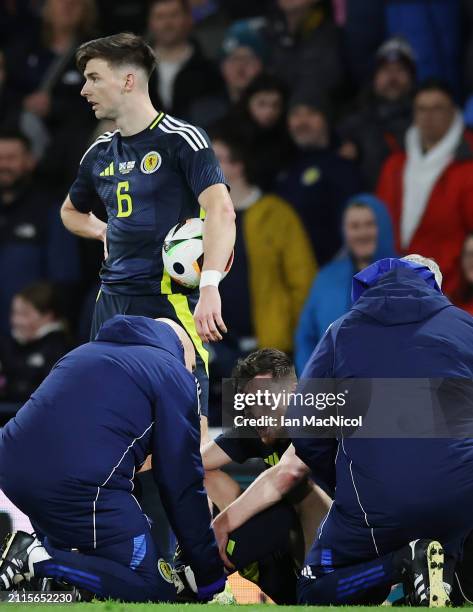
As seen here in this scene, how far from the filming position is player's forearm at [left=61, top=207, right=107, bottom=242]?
606cm

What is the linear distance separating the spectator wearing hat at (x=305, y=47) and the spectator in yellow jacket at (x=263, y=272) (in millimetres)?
1086

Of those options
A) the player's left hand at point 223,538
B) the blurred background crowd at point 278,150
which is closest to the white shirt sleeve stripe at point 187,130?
the player's left hand at point 223,538

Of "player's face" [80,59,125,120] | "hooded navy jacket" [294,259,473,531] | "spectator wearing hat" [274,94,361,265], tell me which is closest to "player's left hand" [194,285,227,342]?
"hooded navy jacket" [294,259,473,531]

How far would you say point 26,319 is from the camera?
8938mm

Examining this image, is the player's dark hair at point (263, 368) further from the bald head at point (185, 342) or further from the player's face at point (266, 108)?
the player's face at point (266, 108)

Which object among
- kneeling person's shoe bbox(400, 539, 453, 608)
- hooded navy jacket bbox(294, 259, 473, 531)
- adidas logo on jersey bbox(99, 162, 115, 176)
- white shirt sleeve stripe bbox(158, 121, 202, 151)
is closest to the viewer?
kneeling person's shoe bbox(400, 539, 453, 608)

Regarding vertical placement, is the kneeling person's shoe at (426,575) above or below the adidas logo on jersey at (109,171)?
below

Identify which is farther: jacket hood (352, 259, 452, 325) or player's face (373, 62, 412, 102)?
player's face (373, 62, 412, 102)

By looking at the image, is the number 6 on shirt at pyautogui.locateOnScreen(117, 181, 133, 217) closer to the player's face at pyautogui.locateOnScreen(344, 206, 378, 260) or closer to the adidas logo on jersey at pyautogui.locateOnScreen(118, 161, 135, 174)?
the adidas logo on jersey at pyautogui.locateOnScreen(118, 161, 135, 174)

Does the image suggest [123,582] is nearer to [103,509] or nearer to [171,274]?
[103,509]

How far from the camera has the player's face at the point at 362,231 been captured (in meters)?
8.23

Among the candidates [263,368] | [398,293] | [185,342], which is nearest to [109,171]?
[185,342]

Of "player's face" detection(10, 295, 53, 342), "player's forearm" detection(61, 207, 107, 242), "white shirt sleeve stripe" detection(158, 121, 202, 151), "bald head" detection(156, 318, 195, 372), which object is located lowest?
"player's face" detection(10, 295, 53, 342)

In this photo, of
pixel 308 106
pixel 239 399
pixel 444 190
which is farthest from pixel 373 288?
pixel 308 106
